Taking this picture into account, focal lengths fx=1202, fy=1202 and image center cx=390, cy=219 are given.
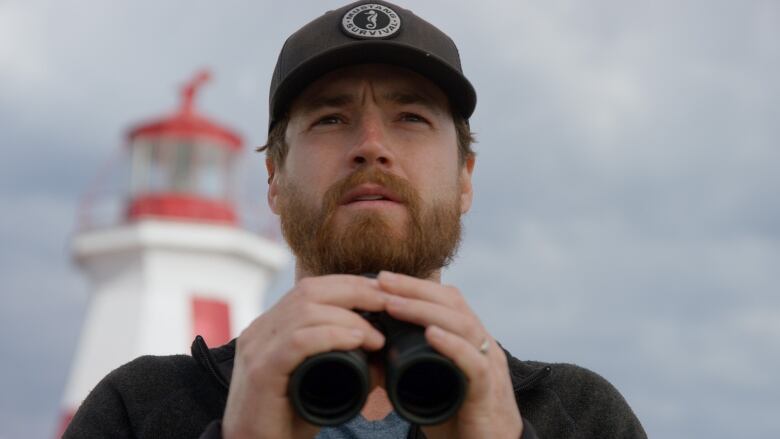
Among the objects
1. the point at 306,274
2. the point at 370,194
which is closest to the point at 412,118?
the point at 370,194

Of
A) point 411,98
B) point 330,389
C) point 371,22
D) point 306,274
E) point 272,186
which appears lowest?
point 330,389

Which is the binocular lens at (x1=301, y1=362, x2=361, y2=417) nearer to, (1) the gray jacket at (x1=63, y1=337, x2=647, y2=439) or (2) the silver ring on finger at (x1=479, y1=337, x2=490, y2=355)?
(2) the silver ring on finger at (x1=479, y1=337, x2=490, y2=355)

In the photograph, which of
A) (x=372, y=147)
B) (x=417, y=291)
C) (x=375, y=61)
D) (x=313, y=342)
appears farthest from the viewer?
(x=375, y=61)

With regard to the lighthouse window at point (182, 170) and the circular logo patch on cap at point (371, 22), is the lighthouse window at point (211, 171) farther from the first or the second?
the circular logo patch on cap at point (371, 22)

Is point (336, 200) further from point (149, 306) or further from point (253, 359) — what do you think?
point (149, 306)

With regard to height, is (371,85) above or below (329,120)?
above

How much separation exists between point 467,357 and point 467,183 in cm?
171

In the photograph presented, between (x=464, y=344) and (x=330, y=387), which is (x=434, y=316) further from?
(x=330, y=387)

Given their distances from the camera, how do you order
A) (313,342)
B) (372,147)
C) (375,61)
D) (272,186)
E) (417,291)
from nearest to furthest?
(313,342), (417,291), (372,147), (375,61), (272,186)

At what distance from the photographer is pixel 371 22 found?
3957 millimetres

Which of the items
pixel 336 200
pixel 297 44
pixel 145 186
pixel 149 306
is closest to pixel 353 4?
pixel 297 44

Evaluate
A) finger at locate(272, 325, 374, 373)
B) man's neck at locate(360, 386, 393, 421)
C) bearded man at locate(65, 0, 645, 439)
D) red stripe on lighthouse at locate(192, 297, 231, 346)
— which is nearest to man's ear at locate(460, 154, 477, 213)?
bearded man at locate(65, 0, 645, 439)

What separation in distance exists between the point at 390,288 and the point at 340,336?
0.63 feet

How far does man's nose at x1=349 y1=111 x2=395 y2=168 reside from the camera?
3.79 meters
